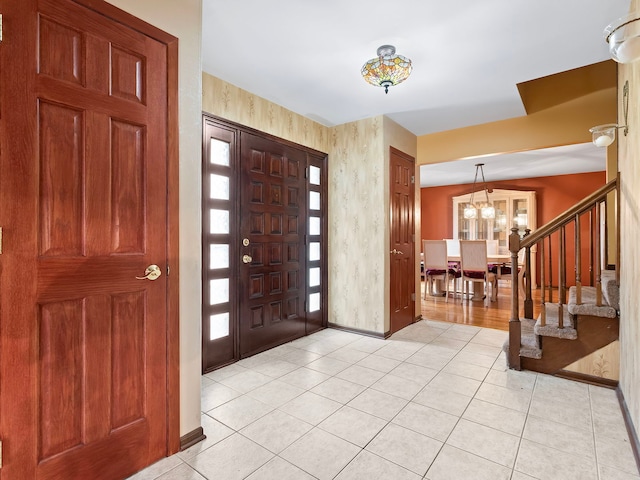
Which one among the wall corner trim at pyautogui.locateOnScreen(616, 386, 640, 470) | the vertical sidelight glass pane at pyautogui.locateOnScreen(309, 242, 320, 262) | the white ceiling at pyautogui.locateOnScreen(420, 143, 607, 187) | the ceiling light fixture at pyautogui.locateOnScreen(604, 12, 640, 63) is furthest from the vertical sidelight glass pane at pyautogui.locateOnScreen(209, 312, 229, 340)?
the white ceiling at pyautogui.locateOnScreen(420, 143, 607, 187)

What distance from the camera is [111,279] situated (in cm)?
154

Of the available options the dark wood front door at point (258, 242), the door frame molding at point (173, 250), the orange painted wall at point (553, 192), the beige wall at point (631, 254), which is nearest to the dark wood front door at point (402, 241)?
the dark wood front door at point (258, 242)

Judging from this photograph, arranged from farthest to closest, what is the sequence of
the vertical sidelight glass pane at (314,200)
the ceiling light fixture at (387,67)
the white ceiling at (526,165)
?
the white ceiling at (526,165) → the vertical sidelight glass pane at (314,200) → the ceiling light fixture at (387,67)

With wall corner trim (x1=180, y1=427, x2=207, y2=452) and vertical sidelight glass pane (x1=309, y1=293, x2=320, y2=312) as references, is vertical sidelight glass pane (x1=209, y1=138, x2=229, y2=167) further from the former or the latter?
wall corner trim (x1=180, y1=427, x2=207, y2=452)

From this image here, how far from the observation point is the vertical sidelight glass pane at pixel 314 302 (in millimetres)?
4025

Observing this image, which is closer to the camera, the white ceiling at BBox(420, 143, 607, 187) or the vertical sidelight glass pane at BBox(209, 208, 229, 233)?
the vertical sidelight glass pane at BBox(209, 208, 229, 233)

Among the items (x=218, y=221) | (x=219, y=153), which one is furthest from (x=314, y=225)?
(x=219, y=153)

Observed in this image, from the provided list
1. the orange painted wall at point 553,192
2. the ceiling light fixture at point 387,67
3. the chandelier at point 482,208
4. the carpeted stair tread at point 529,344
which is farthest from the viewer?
the orange painted wall at point 553,192

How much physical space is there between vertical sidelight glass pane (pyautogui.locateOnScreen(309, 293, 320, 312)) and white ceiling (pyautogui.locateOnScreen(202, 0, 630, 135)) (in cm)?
220

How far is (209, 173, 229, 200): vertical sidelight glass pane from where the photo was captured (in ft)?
9.63

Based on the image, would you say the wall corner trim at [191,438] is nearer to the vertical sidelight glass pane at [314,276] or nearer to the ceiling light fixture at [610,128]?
the vertical sidelight glass pane at [314,276]

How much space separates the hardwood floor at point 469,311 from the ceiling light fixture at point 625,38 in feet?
11.3

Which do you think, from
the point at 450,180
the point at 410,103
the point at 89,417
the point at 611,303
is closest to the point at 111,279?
the point at 89,417

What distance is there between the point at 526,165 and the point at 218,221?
6.04 metres
